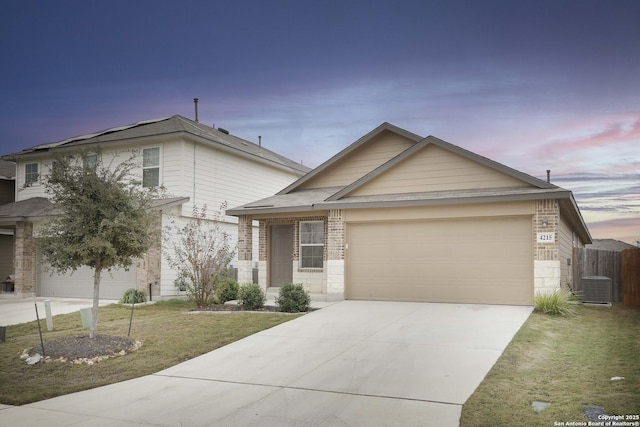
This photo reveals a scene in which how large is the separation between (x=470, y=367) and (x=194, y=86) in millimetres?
18167

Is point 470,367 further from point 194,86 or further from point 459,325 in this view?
point 194,86

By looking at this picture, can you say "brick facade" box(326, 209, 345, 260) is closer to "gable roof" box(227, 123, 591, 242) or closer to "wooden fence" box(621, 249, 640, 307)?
"gable roof" box(227, 123, 591, 242)

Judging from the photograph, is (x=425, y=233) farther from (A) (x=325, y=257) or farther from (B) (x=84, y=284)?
(B) (x=84, y=284)

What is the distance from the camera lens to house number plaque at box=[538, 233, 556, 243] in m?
14.2

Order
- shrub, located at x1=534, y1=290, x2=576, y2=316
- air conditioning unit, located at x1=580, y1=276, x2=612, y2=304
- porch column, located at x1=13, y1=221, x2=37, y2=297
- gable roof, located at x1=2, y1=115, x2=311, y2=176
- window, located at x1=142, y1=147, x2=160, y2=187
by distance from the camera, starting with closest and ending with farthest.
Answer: shrub, located at x1=534, y1=290, x2=576, y2=316 < air conditioning unit, located at x1=580, y1=276, x2=612, y2=304 < gable roof, located at x1=2, y1=115, x2=311, y2=176 < window, located at x1=142, y1=147, x2=160, y2=187 < porch column, located at x1=13, y1=221, x2=37, y2=297

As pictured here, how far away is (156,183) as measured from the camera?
21578 mm

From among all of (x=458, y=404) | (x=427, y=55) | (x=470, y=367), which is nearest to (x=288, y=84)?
(x=427, y=55)

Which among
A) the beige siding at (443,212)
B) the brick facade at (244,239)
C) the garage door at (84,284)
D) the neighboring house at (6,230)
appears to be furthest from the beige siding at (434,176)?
the neighboring house at (6,230)

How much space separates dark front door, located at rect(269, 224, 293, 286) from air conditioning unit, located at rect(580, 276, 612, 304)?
968 centimetres

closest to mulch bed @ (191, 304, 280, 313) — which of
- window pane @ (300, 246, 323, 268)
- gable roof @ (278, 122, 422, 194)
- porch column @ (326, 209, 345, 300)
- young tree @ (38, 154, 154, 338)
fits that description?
porch column @ (326, 209, 345, 300)

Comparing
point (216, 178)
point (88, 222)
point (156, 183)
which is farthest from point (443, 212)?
point (156, 183)

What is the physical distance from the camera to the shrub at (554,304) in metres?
13.7

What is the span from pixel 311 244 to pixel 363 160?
4.08 m

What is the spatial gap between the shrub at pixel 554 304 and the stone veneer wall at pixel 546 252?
290mm
